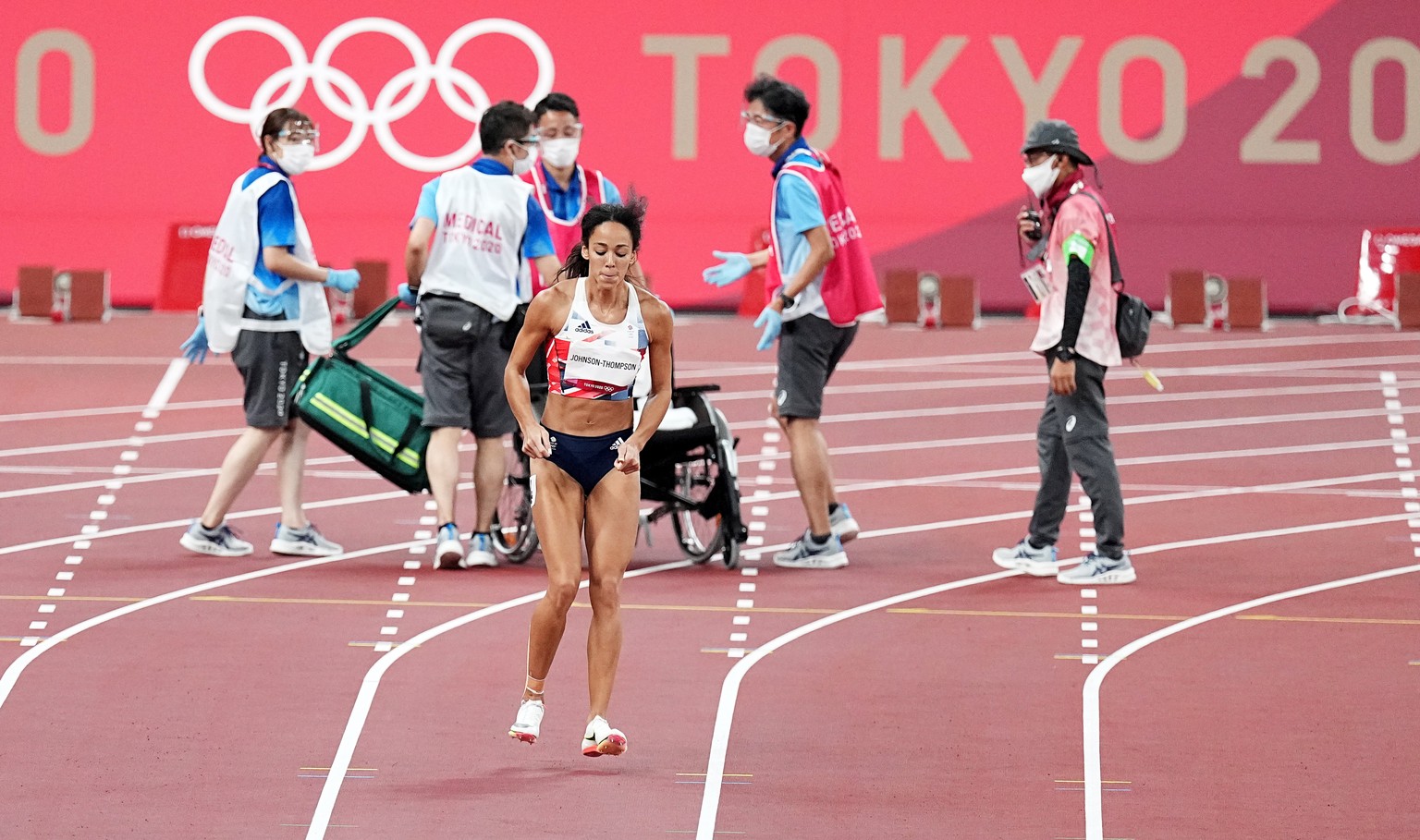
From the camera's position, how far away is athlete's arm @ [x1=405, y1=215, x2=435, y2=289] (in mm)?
9391

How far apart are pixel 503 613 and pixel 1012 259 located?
33.7ft

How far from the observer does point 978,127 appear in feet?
58.9

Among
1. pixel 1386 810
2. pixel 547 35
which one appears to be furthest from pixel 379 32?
pixel 1386 810

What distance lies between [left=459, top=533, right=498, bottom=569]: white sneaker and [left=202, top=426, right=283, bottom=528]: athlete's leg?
102cm

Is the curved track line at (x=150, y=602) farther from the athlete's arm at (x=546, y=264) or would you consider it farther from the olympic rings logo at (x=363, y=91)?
the olympic rings logo at (x=363, y=91)

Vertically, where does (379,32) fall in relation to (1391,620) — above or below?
A: above

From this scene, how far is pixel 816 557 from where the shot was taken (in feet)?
31.4

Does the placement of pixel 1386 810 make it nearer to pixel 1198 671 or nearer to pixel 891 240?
pixel 1198 671

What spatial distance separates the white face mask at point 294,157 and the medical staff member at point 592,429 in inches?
123

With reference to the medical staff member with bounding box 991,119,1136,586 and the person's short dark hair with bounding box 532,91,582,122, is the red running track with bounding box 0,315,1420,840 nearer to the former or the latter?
the medical staff member with bounding box 991,119,1136,586

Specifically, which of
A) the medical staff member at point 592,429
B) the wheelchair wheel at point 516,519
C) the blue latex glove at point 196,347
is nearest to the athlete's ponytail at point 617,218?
the medical staff member at point 592,429

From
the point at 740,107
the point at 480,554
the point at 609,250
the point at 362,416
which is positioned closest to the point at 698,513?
the point at 480,554

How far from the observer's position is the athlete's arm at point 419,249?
9.39 m

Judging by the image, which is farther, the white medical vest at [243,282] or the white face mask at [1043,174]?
the white medical vest at [243,282]
